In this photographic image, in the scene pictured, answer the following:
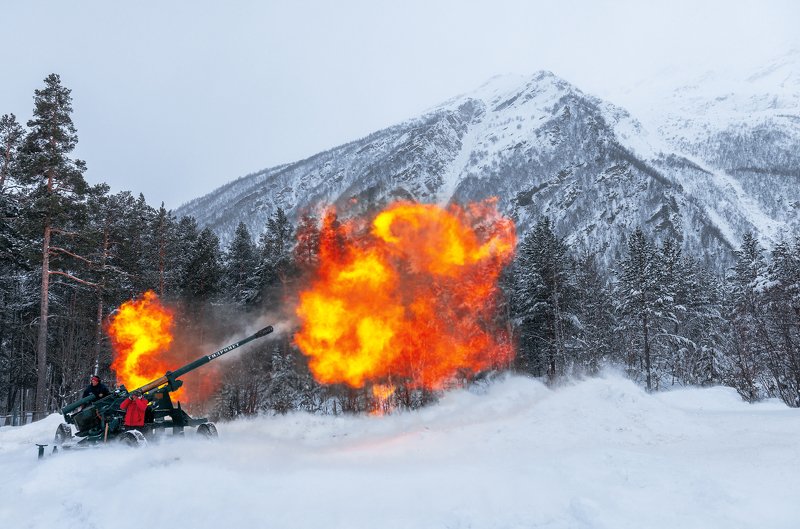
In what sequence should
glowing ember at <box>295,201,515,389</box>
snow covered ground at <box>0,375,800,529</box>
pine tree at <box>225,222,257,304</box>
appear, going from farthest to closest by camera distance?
1. pine tree at <box>225,222,257,304</box>
2. glowing ember at <box>295,201,515,389</box>
3. snow covered ground at <box>0,375,800,529</box>

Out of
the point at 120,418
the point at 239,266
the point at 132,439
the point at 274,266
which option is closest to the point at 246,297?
the point at 274,266

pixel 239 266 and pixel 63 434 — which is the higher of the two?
pixel 239 266

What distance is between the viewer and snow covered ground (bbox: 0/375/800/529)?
8234 millimetres

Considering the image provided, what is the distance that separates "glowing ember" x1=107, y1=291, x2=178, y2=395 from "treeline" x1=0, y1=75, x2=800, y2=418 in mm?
1503

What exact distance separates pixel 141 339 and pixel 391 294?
1755 cm

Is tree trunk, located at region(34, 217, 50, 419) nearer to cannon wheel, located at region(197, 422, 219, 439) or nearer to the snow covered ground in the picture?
the snow covered ground

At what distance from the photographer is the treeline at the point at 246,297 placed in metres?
27.8

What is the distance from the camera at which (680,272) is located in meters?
54.2

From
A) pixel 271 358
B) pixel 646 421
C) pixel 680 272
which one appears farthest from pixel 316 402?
pixel 680 272

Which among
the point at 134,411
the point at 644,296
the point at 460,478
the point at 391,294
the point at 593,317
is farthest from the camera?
the point at 593,317

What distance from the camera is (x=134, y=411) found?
1405 cm

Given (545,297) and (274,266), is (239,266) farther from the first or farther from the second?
(545,297)

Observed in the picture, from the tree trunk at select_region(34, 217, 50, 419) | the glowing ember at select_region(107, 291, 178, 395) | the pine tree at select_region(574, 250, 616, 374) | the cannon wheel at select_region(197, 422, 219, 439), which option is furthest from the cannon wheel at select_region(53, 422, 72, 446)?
the pine tree at select_region(574, 250, 616, 374)

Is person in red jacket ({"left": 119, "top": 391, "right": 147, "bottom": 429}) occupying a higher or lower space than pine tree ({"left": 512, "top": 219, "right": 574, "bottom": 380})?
lower
